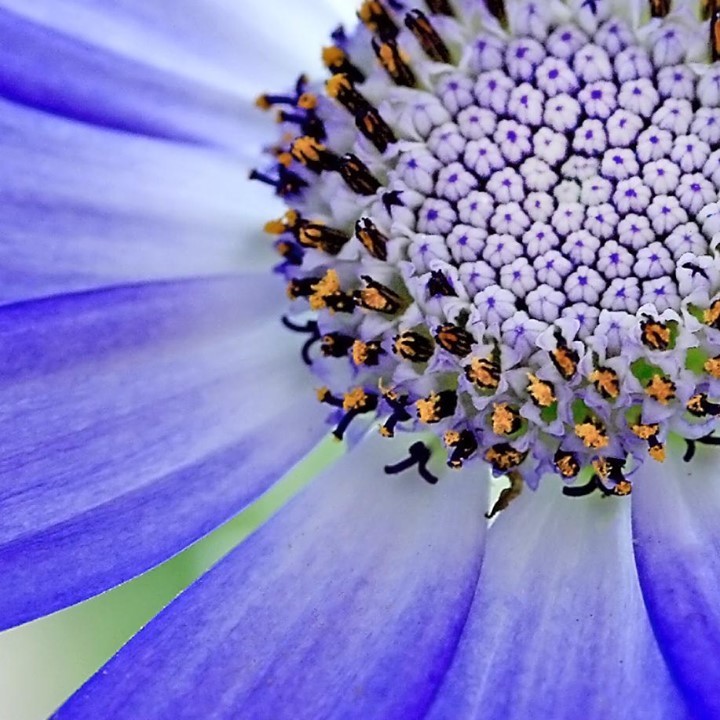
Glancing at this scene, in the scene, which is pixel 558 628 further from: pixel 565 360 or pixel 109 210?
pixel 109 210

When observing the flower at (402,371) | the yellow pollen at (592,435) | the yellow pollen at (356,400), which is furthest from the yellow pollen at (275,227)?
the yellow pollen at (592,435)

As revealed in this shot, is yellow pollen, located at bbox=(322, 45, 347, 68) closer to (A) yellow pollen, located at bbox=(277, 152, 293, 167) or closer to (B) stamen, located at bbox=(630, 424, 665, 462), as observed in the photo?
(A) yellow pollen, located at bbox=(277, 152, 293, 167)

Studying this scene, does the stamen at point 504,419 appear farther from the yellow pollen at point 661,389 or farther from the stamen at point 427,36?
the stamen at point 427,36

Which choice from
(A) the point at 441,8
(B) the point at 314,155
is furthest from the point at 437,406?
(A) the point at 441,8

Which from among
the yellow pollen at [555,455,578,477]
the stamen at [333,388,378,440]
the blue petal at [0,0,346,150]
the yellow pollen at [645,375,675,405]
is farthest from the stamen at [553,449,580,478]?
the blue petal at [0,0,346,150]

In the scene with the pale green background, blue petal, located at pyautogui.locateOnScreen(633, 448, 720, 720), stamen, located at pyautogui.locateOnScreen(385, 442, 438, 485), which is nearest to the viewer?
blue petal, located at pyautogui.locateOnScreen(633, 448, 720, 720)

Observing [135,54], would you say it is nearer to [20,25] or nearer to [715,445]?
[20,25]
